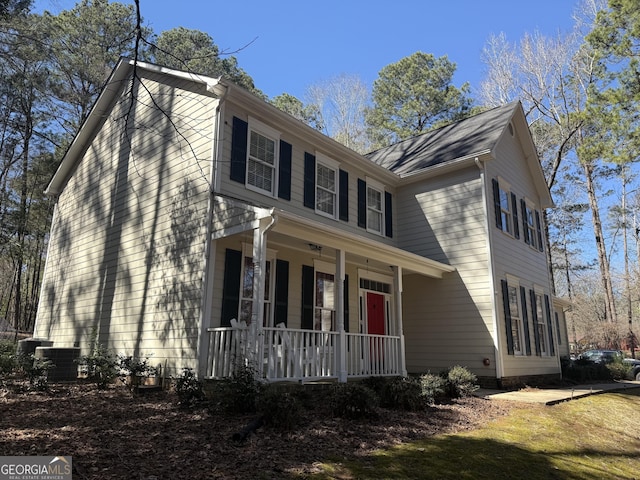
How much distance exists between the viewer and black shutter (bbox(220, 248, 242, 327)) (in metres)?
8.25

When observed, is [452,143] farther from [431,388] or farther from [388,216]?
[431,388]

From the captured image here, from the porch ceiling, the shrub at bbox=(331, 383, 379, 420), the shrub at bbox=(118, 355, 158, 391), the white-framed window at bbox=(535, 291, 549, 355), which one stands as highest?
the porch ceiling

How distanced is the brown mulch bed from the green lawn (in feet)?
1.03

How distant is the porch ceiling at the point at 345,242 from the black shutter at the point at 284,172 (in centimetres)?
162

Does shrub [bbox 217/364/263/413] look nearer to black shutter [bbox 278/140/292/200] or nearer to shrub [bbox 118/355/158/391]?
shrub [bbox 118/355/158/391]

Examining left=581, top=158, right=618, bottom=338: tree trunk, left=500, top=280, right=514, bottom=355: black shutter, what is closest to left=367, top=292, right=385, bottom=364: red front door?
left=500, top=280, right=514, bottom=355: black shutter

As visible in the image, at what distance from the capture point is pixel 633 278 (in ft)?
106

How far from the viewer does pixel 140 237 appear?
1005cm

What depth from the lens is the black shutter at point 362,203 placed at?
12093mm

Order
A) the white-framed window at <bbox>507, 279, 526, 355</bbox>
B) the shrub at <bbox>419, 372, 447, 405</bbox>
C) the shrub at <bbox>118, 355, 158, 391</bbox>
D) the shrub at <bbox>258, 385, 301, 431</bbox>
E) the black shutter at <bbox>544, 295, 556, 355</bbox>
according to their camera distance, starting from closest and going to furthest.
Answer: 1. the shrub at <bbox>258, 385, 301, 431</bbox>
2. the shrub at <bbox>419, 372, 447, 405</bbox>
3. the shrub at <bbox>118, 355, 158, 391</bbox>
4. the white-framed window at <bbox>507, 279, 526, 355</bbox>
5. the black shutter at <bbox>544, 295, 556, 355</bbox>

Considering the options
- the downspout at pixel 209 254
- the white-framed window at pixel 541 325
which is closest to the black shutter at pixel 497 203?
the white-framed window at pixel 541 325

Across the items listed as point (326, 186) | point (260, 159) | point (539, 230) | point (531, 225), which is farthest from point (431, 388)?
point (539, 230)

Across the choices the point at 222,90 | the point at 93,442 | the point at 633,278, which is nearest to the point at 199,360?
the point at 93,442

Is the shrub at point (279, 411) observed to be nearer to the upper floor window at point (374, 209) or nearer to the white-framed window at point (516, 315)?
the upper floor window at point (374, 209)
